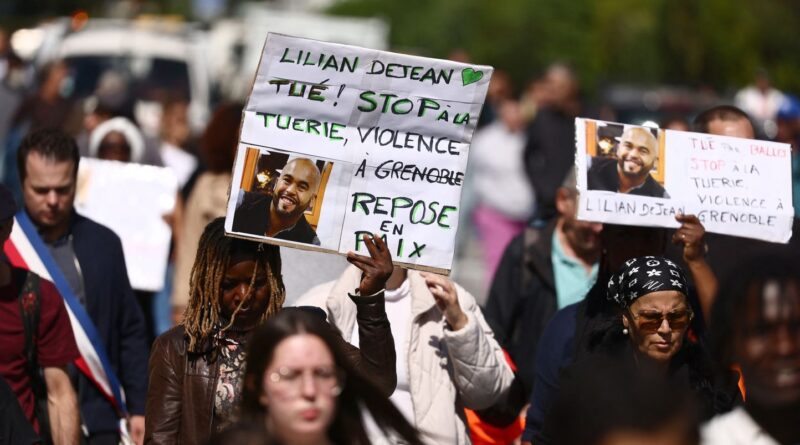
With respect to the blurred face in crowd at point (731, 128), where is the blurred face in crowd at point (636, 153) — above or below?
below

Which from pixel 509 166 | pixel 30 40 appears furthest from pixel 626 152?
pixel 30 40

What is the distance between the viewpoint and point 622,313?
238 inches

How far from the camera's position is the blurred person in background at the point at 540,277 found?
766 cm

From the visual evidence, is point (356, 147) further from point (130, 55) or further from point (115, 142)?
point (130, 55)

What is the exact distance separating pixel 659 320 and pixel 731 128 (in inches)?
61.1

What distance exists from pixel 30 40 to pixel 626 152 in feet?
52.4

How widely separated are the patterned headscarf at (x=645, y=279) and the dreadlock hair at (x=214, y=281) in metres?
1.28

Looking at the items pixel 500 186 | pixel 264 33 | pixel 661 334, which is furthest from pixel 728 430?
pixel 264 33

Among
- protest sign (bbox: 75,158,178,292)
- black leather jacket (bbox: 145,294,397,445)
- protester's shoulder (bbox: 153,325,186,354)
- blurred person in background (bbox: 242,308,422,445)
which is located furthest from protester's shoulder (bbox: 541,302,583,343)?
protest sign (bbox: 75,158,178,292)

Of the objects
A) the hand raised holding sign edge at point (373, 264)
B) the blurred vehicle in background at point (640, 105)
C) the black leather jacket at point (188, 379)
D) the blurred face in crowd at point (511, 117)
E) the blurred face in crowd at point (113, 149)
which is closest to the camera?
the black leather jacket at point (188, 379)

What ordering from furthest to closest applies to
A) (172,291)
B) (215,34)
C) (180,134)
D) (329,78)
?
(215,34)
(180,134)
(172,291)
(329,78)

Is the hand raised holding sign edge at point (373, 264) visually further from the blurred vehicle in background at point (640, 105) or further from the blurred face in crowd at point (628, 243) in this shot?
the blurred vehicle in background at point (640, 105)

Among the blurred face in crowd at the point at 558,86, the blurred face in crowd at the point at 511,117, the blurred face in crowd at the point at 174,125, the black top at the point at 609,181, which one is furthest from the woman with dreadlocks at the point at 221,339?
the blurred face in crowd at the point at 511,117

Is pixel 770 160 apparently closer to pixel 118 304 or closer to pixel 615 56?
pixel 118 304
